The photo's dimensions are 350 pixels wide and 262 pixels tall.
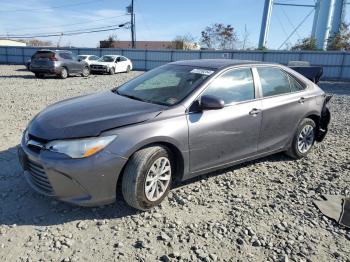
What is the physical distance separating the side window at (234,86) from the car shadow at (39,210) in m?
1.75

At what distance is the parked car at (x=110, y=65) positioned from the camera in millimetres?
23141

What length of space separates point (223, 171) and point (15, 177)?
2836 millimetres

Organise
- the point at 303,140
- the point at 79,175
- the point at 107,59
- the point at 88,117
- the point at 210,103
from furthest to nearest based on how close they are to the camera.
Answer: the point at 107,59 < the point at 303,140 < the point at 210,103 < the point at 88,117 < the point at 79,175

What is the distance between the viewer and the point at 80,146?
10.5 feet

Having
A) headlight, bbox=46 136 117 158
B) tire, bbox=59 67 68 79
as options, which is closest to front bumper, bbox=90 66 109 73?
tire, bbox=59 67 68 79

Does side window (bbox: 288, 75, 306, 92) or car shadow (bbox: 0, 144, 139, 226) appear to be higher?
side window (bbox: 288, 75, 306, 92)

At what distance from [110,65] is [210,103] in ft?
67.8

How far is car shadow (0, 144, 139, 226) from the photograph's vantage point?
3.44m

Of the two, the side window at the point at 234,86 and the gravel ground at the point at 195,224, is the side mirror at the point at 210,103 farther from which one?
the gravel ground at the point at 195,224

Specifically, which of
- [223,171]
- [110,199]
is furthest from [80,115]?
[223,171]

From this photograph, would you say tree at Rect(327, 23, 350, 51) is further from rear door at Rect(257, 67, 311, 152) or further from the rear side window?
rear door at Rect(257, 67, 311, 152)

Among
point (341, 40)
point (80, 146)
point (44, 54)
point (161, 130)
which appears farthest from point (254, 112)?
point (341, 40)

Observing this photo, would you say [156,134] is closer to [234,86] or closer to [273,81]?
[234,86]

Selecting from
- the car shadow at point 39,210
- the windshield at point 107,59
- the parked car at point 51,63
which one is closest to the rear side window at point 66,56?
the parked car at point 51,63
